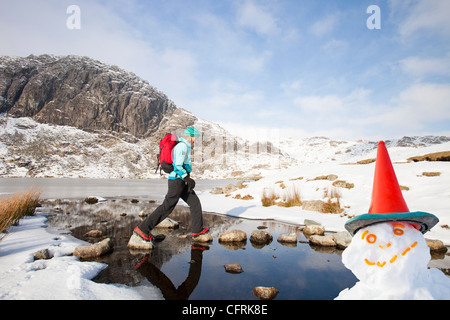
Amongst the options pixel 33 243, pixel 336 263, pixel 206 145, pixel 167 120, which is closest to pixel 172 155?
pixel 33 243

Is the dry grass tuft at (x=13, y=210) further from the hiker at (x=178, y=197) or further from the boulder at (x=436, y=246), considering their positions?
the boulder at (x=436, y=246)

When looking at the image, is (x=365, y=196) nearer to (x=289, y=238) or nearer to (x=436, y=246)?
(x=436, y=246)

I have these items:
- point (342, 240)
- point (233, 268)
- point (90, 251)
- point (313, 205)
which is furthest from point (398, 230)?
point (313, 205)

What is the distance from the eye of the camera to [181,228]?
6031 millimetres

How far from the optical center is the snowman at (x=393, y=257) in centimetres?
147

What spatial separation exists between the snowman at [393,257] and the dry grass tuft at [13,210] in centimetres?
557

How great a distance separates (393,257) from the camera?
1.51 meters

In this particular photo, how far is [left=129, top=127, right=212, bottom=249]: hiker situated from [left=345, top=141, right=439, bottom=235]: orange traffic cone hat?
3261mm

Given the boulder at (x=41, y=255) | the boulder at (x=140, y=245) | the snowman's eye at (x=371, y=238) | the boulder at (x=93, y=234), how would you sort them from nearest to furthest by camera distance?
the snowman's eye at (x=371, y=238), the boulder at (x=41, y=255), the boulder at (x=140, y=245), the boulder at (x=93, y=234)

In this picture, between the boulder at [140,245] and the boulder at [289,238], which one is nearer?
the boulder at [140,245]

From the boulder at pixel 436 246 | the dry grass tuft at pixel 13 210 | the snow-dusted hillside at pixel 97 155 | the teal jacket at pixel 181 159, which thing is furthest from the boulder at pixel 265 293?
the snow-dusted hillside at pixel 97 155

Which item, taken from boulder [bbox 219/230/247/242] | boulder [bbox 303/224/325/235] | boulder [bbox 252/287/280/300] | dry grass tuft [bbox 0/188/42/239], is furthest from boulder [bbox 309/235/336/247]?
dry grass tuft [bbox 0/188/42/239]

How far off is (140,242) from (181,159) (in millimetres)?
1786

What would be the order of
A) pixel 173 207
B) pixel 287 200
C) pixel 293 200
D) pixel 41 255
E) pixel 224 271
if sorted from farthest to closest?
pixel 287 200, pixel 293 200, pixel 173 207, pixel 41 255, pixel 224 271
